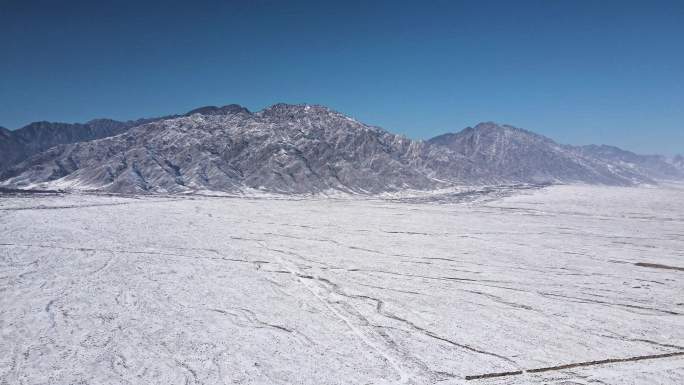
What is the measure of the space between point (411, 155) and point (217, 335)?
445 feet

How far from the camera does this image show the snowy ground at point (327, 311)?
33.1 feet

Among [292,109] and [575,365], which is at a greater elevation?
[292,109]

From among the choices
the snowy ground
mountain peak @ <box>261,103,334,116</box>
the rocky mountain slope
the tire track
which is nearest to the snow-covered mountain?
mountain peak @ <box>261,103,334,116</box>

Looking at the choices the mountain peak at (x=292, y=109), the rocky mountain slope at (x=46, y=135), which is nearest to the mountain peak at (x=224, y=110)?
the mountain peak at (x=292, y=109)

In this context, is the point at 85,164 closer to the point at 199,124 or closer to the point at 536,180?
the point at 199,124

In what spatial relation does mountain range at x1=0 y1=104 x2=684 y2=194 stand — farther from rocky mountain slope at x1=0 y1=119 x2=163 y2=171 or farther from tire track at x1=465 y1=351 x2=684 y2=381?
tire track at x1=465 y1=351 x2=684 y2=381

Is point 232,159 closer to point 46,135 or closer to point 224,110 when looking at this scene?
point 224,110

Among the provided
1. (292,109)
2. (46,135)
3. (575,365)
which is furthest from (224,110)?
(575,365)

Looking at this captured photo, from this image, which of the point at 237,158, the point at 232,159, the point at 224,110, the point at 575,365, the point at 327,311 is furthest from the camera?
the point at 224,110

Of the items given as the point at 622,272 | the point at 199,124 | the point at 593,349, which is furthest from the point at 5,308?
the point at 199,124

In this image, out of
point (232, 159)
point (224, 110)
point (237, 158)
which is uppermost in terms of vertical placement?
point (224, 110)

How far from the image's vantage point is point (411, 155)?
473 feet

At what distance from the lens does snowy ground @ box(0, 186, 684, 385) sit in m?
10.1

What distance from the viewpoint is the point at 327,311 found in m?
14.0
